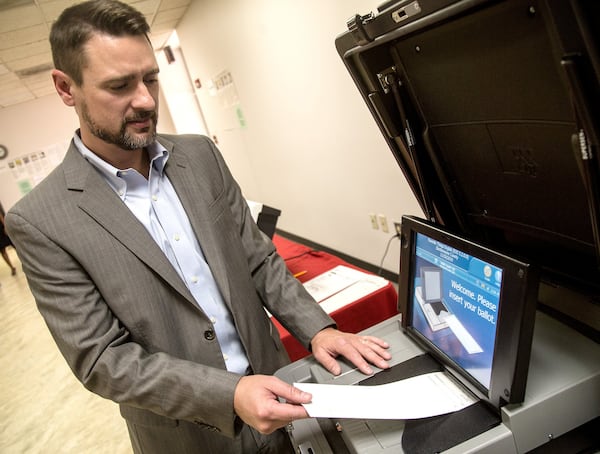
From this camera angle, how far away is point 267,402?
745mm

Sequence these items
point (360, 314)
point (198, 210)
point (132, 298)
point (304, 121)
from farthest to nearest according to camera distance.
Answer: point (304, 121)
point (360, 314)
point (198, 210)
point (132, 298)

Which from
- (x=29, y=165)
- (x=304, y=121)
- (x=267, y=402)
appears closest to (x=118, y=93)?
(x=267, y=402)

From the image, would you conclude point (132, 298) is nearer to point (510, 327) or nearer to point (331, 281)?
point (510, 327)

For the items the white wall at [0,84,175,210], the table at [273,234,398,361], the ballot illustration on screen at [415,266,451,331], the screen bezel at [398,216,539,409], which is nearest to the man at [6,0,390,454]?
the ballot illustration on screen at [415,266,451,331]

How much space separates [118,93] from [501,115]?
711mm

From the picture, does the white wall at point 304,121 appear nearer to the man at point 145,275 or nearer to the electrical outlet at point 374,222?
the electrical outlet at point 374,222

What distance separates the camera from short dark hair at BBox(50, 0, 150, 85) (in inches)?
34.9

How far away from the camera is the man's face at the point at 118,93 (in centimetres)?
89

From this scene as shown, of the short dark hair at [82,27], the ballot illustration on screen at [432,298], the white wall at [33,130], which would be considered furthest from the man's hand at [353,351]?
the white wall at [33,130]

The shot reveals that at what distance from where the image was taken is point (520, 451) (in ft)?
1.90

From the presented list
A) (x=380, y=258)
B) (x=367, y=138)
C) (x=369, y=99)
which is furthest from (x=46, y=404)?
(x=369, y=99)

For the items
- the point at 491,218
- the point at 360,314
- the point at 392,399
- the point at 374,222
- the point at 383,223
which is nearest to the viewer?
the point at 392,399

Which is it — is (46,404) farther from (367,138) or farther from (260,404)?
(260,404)

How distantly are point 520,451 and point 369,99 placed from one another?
22.5 inches
